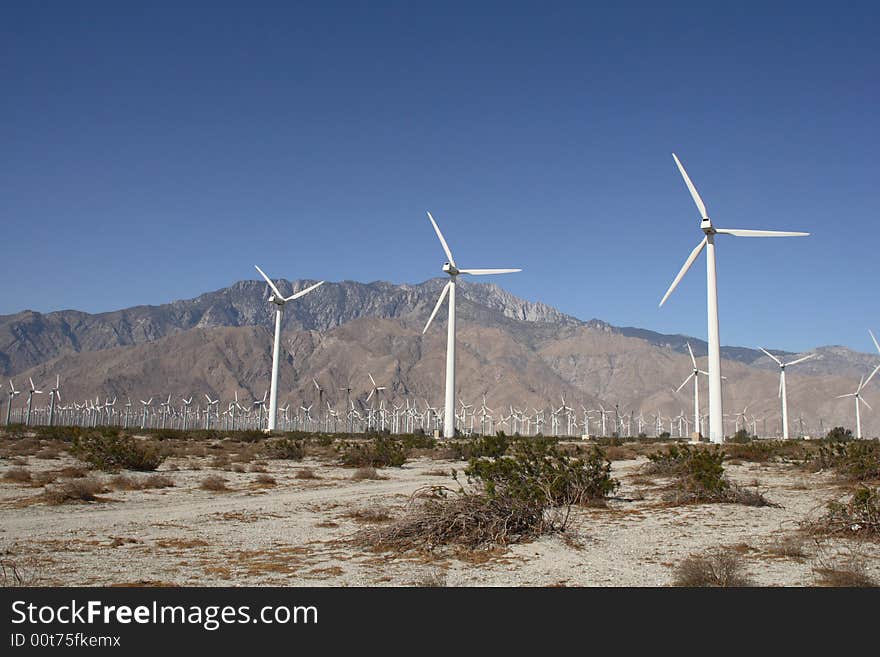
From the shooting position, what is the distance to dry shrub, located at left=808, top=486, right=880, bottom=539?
45.6ft

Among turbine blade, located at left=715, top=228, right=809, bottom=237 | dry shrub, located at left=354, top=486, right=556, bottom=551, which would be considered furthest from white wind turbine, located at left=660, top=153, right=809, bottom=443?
dry shrub, located at left=354, top=486, right=556, bottom=551

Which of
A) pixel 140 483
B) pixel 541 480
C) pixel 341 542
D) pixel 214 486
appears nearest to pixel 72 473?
pixel 140 483

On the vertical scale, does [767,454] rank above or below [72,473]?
above

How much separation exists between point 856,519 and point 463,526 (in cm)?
769

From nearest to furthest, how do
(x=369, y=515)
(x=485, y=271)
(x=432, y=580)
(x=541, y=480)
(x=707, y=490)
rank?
(x=432, y=580) < (x=541, y=480) < (x=369, y=515) < (x=707, y=490) < (x=485, y=271)

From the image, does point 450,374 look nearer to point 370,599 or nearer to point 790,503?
point 790,503

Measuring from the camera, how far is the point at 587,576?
11.0 m

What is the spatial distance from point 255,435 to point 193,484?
4691cm

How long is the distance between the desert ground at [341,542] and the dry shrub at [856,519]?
1.09 feet

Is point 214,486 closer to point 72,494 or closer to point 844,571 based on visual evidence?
point 72,494

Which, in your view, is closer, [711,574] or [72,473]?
[711,574]

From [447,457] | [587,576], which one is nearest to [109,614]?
[587,576]

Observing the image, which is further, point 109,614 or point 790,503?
point 790,503

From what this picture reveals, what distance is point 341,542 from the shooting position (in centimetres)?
1433
